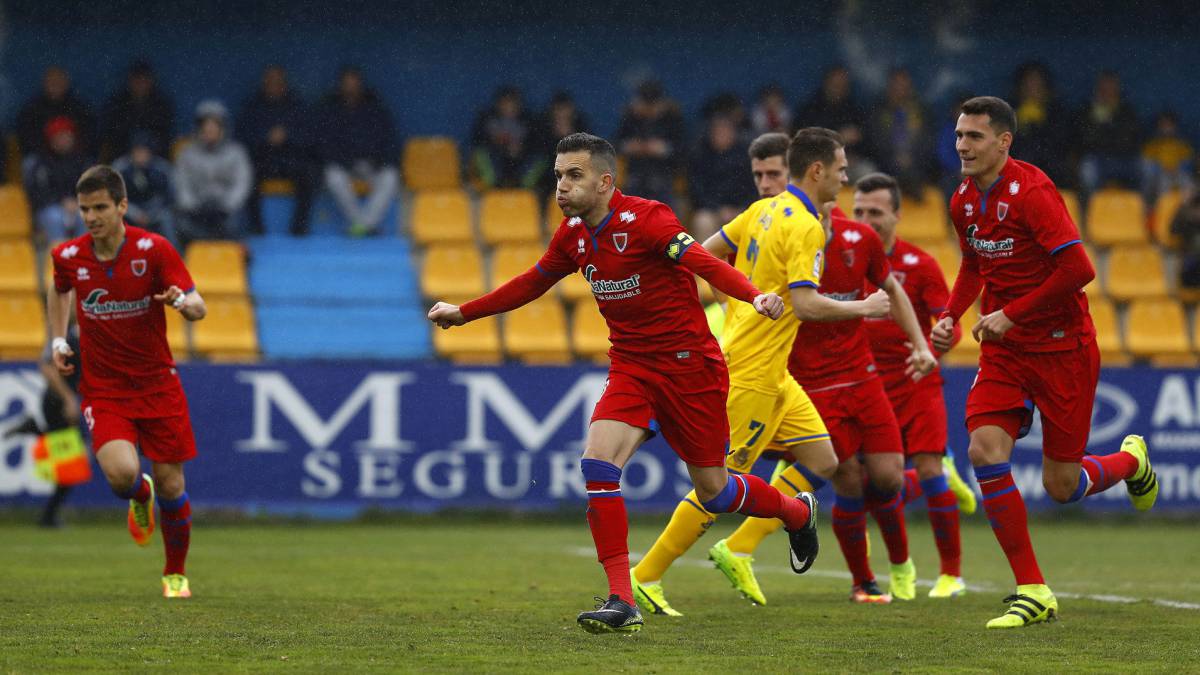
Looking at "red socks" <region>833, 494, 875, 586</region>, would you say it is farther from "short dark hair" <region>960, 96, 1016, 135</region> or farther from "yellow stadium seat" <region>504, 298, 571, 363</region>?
"yellow stadium seat" <region>504, 298, 571, 363</region>

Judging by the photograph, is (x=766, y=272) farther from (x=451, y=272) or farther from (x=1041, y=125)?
(x=1041, y=125)

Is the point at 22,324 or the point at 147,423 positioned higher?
the point at 22,324

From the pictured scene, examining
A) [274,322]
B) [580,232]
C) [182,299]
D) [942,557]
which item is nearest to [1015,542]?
[942,557]

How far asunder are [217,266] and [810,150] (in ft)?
35.4

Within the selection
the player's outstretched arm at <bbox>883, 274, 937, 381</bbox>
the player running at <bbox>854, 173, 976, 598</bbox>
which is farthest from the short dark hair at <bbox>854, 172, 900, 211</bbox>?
the player's outstretched arm at <bbox>883, 274, 937, 381</bbox>

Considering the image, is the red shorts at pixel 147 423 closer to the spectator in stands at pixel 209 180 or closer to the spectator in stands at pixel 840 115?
the spectator in stands at pixel 209 180

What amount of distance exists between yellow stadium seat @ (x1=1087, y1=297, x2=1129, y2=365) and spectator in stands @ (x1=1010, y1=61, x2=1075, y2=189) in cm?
179

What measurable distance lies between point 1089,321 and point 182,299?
4.63 meters

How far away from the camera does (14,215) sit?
18875 mm

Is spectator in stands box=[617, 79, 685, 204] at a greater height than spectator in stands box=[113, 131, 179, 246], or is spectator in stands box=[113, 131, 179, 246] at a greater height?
spectator in stands box=[617, 79, 685, 204]

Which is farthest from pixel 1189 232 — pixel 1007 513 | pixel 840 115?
pixel 1007 513

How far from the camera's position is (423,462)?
16406 mm

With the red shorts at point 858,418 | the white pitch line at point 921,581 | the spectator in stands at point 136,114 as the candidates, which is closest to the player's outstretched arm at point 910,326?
the red shorts at point 858,418

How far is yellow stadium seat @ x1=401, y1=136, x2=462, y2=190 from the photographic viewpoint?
2078 cm
